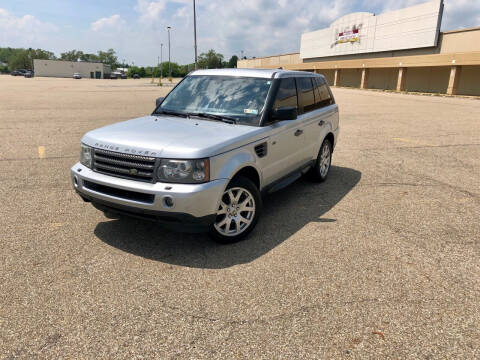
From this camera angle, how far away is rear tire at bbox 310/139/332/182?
656 centimetres

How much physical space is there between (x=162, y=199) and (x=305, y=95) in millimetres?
3221

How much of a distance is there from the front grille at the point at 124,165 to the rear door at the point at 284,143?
1.46 m

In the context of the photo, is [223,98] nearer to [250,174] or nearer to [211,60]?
[250,174]

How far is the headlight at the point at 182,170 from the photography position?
3.65m

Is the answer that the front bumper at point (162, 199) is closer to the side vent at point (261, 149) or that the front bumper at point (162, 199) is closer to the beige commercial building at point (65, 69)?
the side vent at point (261, 149)

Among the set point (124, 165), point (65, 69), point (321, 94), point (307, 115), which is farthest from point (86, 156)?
point (65, 69)

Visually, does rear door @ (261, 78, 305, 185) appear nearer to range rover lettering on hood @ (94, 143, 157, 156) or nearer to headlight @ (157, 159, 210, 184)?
headlight @ (157, 159, 210, 184)

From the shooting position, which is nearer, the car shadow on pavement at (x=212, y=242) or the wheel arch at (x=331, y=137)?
the car shadow on pavement at (x=212, y=242)

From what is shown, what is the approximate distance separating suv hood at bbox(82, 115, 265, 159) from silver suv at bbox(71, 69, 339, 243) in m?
0.01

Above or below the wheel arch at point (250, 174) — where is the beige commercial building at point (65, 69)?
above

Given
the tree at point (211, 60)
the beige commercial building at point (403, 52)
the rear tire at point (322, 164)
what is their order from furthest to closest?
the tree at point (211, 60) → the beige commercial building at point (403, 52) → the rear tire at point (322, 164)

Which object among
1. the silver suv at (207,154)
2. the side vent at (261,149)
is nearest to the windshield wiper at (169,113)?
the silver suv at (207,154)

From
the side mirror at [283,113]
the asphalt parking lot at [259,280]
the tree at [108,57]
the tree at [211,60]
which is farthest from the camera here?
the tree at [108,57]

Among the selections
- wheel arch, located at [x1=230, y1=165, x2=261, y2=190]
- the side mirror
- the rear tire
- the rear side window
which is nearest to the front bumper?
wheel arch, located at [x1=230, y1=165, x2=261, y2=190]
